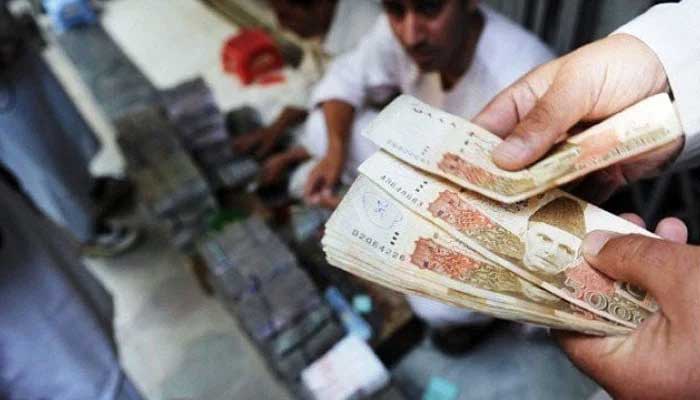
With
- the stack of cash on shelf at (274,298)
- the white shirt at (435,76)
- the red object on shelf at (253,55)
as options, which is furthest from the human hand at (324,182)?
the red object on shelf at (253,55)

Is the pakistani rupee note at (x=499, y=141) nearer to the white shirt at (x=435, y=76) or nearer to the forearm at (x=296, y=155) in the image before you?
the white shirt at (x=435, y=76)

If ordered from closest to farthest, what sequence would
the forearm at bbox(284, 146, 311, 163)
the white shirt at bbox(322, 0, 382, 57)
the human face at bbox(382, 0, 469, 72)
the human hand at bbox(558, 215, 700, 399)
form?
the human hand at bbox(558, 215, 700, 399), the human face at bbox(382, 0, 469, 72), the forearm at bbox(284, 146, 311, 163), the white shirt at bbox(322, 0, 382, 57)

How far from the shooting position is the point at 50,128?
211cm

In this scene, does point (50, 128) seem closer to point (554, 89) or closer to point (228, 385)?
point (228, 385)

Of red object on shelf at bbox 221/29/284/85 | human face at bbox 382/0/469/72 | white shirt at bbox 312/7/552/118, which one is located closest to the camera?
human face at bbox 382/0/469/72

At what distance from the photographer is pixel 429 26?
1571 millimetres

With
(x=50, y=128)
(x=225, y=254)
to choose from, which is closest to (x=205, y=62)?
(x=50, y=128)

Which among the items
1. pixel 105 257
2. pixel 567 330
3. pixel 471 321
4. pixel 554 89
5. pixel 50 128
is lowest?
pixel 105 257

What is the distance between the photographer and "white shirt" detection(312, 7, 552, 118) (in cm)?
165

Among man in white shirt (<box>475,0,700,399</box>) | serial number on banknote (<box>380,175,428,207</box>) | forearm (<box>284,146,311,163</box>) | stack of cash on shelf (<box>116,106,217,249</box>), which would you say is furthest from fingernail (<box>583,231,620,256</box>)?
forearm (<box>284,146,311,163</box>)

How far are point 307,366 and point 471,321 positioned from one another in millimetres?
544

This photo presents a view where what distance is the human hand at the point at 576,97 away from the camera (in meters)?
0.84

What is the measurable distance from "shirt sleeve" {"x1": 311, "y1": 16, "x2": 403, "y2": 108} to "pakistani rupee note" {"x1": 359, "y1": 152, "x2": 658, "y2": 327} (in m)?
1.18

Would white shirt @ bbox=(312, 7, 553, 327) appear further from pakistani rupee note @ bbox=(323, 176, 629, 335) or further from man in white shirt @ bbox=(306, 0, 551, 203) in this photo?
pakistani rupee note @ bbox=(323, 176, 629, 335)
